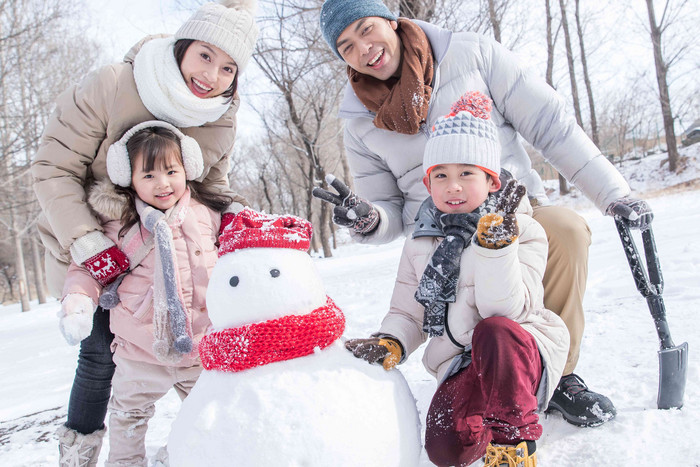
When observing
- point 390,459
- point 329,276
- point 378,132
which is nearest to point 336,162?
point 329,276

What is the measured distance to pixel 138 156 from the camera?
5.87 feet

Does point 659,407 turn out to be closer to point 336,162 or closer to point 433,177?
point 433,177

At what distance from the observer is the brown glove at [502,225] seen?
50.5 inches

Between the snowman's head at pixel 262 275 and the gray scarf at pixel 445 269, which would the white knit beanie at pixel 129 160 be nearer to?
the snowman's head at pixel 262 275

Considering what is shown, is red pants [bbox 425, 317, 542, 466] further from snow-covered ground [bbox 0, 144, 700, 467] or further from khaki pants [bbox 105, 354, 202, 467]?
khaki pants [bbox 105, 354, 202, 467]

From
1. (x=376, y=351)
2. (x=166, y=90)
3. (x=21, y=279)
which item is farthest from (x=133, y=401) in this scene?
(x=21, y=279)

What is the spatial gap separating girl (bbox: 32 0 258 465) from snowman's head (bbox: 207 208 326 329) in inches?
28.9

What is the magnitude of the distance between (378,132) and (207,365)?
4.48 feet

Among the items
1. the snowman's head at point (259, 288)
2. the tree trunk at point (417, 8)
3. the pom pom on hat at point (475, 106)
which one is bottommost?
the snowman's head at point (259, 288)

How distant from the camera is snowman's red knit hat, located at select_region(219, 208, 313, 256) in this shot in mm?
1258

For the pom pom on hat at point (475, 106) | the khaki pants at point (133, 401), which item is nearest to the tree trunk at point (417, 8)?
the pom pom on hat at point (475, 106)

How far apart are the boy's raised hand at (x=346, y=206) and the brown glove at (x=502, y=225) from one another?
1.88 feet

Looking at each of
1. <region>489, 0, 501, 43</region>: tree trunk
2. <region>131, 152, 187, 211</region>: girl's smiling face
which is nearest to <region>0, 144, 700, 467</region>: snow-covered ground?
<region>131, 152, 187, 211</region>: girl's smiling face

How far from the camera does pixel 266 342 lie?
114 centimetres
